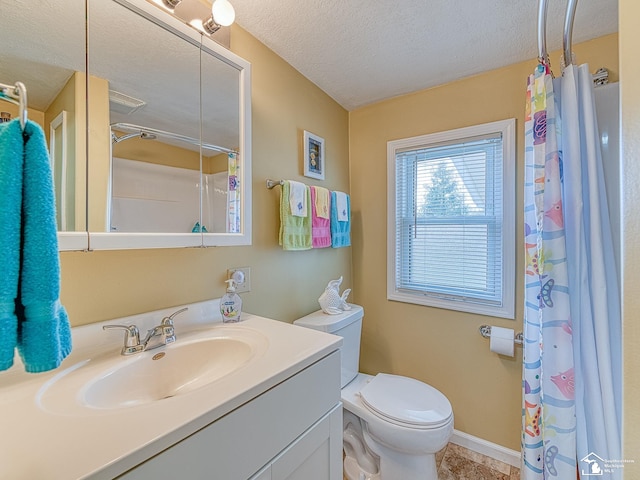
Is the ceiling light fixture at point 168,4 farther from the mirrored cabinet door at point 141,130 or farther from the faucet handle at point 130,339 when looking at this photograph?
the faucet handle at point 130,339

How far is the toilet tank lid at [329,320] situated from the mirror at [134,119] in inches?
22.2

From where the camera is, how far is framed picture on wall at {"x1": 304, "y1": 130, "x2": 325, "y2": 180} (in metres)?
1.62

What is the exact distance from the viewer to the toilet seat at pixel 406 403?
1184 mm

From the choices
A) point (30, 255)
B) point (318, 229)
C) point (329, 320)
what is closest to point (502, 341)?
point (329, 320)

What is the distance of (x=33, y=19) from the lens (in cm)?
74

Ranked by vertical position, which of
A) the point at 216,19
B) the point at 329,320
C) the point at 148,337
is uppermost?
the point at 216,19

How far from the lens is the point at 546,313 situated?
41.5 inches

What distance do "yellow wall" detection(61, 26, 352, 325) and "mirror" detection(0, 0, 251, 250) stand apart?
119 millimetres

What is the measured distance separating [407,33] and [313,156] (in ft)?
2.45

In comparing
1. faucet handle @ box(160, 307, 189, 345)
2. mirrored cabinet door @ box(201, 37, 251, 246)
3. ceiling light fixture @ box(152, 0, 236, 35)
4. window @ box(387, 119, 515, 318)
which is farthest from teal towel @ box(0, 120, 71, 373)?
window @ box(387, 119, 515, 318)

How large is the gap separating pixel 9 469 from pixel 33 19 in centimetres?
104

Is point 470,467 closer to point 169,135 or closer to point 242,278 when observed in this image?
point 242,278

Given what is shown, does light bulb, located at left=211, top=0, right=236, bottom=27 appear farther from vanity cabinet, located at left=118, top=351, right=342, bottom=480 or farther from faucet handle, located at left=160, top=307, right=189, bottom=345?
vanity cabinet, located at left=118, top=351, right=342, bottom=480

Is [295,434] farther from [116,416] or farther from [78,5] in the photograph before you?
[78,5]
